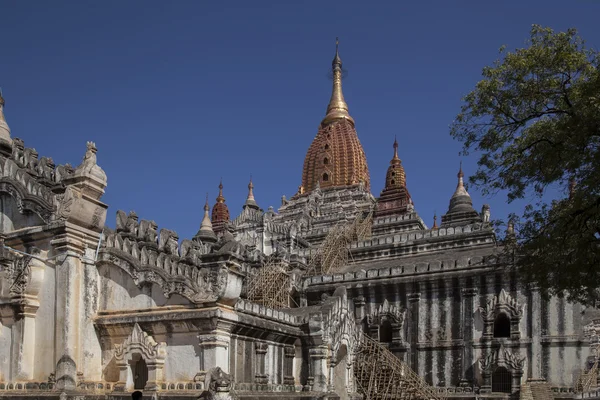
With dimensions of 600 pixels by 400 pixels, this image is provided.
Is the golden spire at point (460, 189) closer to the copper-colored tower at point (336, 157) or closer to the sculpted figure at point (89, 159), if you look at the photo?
the copper-colored tower at point (336, 157)

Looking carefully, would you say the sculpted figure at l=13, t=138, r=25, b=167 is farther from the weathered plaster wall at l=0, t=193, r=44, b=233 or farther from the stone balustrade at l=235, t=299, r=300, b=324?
the stone balustrade at l=235, t=299, r=300, b=324

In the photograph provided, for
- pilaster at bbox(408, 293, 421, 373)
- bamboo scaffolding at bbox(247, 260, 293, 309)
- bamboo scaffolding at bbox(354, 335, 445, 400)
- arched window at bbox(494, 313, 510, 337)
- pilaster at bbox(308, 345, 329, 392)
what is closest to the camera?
pilaster at bbox(308, 345, 329, 392)

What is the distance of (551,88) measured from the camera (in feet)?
50.3

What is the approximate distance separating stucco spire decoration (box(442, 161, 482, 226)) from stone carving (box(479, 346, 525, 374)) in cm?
1545

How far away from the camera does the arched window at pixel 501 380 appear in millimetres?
31938

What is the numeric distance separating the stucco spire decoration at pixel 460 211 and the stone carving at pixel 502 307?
45.8 ft

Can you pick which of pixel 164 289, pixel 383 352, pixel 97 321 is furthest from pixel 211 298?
pixel 383 352

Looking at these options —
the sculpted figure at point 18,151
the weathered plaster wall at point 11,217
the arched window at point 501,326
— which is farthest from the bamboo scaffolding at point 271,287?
the weathered plaster wall at point 11,217

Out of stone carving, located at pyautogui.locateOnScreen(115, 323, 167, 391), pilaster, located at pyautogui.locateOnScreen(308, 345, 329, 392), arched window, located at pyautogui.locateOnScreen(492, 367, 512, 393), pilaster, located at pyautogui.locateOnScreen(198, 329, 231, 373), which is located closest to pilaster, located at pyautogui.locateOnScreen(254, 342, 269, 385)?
pilaster, located at pyautogui.locateOnScreen(308, 345, 329, 392)

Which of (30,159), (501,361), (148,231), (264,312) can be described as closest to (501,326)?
(501,361)

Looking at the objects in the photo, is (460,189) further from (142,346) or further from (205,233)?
(142,346)

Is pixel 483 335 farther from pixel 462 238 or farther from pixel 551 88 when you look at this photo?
pixel 551 88

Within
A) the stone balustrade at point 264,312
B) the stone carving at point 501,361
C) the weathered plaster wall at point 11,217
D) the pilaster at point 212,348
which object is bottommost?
the stone carving at point 501,361

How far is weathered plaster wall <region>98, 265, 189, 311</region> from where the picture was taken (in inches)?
754
